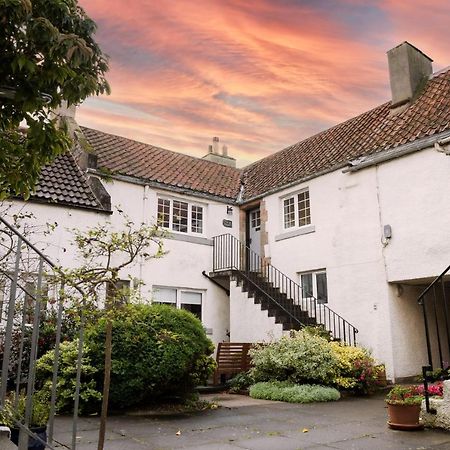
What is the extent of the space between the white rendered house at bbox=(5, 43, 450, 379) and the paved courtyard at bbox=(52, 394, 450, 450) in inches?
167

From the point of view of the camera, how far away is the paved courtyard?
5.65 meters

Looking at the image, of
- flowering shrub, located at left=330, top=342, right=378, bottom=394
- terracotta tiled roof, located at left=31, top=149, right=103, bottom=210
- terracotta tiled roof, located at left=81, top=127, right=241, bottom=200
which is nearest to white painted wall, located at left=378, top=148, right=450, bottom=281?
flowering shrub, located at left=330, top=342, right=378, bottom=394

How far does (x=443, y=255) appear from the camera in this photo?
10.6 metres

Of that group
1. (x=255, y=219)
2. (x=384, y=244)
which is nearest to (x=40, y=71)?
(x=384, y=244)

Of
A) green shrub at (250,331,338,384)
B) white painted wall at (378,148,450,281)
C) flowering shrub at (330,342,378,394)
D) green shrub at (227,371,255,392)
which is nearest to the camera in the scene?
green shrub at (250,331,338,384)

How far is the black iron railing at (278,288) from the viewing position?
1305 cm

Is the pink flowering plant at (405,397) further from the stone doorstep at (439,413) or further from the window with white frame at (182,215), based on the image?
the window with white frame at (182,215)

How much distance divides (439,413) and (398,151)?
7572 millimetres

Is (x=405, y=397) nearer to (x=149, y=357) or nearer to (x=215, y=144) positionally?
(x=149, y=357)

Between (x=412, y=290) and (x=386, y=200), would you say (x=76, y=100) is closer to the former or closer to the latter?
(x=386, y=200)

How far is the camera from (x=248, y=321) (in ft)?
46.5

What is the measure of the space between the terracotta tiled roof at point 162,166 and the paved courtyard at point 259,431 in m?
9.05

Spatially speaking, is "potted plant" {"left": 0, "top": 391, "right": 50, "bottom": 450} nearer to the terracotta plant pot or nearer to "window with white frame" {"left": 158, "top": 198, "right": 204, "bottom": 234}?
the terracotta plant pot

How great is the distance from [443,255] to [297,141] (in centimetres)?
964
